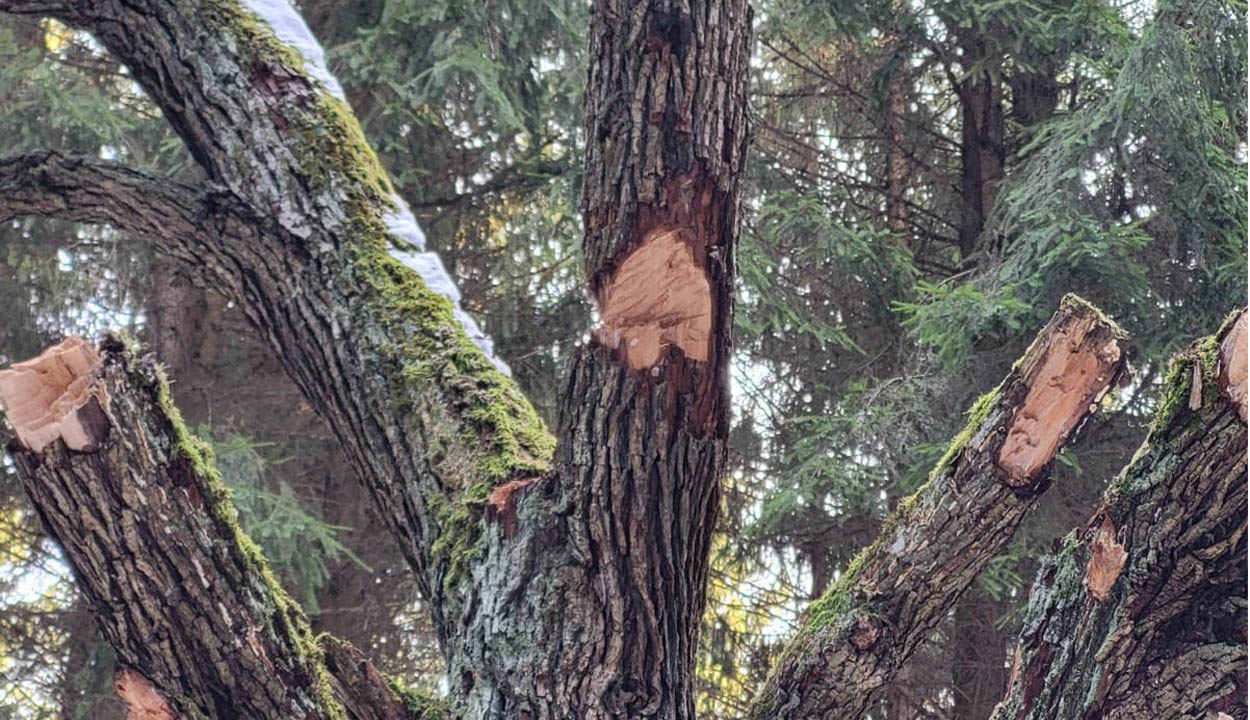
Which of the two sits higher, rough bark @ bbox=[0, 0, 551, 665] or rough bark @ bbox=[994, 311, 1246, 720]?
rough bark @ bbox=[0, 0, 551, 665]

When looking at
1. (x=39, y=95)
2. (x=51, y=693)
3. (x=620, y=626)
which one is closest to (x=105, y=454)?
(x=620, y=626)

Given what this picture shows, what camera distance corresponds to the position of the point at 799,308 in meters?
5.91

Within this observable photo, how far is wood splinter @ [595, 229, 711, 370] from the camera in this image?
1711 millimetres

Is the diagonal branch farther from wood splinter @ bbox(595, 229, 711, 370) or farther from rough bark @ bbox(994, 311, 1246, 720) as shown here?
rough bark @ bbox(994, 311, 1246, 720)

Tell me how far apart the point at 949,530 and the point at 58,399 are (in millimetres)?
1226

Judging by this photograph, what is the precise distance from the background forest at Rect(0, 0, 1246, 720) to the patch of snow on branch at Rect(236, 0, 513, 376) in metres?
2.33

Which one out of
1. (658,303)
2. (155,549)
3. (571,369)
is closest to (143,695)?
(155,549)

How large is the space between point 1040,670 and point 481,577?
32.0 inches

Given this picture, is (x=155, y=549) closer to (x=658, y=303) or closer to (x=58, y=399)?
(x=58, y=399)

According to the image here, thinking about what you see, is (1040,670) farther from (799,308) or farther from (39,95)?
(39,95)

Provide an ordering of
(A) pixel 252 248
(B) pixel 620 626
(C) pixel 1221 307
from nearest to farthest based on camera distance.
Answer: (B) pixel 620 626 → (A) pixel 252 248 → (C) pixel 1221 307

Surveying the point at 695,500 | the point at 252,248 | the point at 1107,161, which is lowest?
the point at 695,500

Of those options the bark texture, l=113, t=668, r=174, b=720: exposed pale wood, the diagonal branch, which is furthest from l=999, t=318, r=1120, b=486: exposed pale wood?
the diagonal branch

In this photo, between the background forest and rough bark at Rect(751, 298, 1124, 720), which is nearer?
rough bark at Rect(751, 298, 1124, 720)
